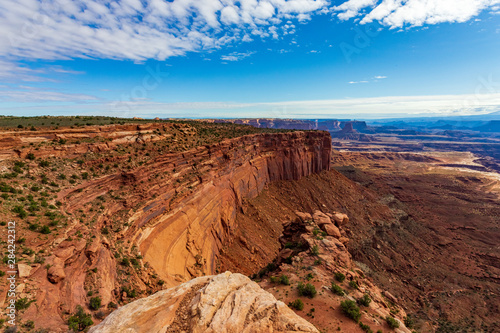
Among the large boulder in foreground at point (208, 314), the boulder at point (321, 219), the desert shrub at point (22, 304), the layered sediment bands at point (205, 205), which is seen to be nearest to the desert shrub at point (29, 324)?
the desert shrub at point (22, 304)

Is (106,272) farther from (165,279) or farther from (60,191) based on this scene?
(60,191)

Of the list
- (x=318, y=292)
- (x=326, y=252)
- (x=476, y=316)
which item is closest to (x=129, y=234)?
(x=318, y=292)

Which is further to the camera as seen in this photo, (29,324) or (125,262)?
(125,262)

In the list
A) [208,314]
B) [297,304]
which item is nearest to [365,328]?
[297,304]

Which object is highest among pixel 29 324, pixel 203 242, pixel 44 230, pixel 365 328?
pixel 44 230

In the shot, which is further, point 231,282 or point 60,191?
point 60,191

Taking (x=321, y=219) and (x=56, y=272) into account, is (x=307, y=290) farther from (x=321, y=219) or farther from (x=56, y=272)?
(x=56, y=272)
